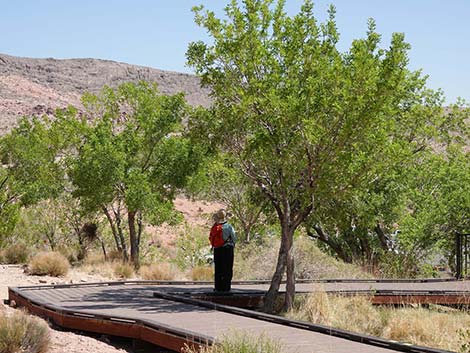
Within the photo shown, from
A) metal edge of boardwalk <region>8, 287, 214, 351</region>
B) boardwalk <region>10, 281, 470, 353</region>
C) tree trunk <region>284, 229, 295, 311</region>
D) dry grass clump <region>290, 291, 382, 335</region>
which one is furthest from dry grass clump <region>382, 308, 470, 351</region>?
metal edge of boardwalk <region>8, 287, 214, 351</region>

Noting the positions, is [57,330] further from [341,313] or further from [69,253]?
Answer: [69,253]

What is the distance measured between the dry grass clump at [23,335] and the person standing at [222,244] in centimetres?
545

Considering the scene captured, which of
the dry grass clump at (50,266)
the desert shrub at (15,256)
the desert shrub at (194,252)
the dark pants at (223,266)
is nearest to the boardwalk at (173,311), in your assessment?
the dark pants at (223,266)

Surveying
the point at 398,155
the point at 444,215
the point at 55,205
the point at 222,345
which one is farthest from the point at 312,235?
the point at 222,345

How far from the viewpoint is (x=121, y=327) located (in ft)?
38.9

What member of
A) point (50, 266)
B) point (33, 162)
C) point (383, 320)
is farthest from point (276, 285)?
point (33, 162)

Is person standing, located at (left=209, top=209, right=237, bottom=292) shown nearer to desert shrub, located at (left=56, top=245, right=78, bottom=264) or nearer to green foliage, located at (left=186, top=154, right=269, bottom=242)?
desert shrub, located at (left=56, top=245, right=78, bottom=264)

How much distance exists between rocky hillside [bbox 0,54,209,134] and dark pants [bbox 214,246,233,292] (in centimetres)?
6169

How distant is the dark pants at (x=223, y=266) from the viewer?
15758mm

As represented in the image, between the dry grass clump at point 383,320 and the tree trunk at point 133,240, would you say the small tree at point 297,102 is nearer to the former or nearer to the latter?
the dry grass clump at point 383,320

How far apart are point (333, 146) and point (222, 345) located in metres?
6.94

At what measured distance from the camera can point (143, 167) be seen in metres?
25.1

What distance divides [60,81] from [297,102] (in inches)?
3515

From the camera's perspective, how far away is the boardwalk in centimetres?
1012
